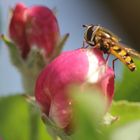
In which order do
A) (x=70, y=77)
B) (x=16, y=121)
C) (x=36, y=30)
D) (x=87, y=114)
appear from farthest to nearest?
(x=36, y=30), (x=16, y=121), (x=70, y=77), (x=87, y=114)

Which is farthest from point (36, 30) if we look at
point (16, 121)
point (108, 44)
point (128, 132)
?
point (128, 132)

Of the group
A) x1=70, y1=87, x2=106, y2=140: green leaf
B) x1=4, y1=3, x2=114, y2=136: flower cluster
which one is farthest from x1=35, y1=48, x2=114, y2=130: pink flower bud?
x1=70, y1=87, x2=106, y2=140: green leaf

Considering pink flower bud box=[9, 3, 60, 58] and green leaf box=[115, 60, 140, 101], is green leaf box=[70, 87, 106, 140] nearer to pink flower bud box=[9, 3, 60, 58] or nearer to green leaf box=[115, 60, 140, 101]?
green leaf box=[115, 60, 140, 101]

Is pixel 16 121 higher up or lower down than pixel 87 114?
lower down

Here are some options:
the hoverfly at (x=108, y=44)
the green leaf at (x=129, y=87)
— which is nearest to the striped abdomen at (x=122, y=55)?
the hoverfly at (x=108, y=44)

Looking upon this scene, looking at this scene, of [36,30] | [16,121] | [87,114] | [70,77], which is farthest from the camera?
Answer: [36,30]

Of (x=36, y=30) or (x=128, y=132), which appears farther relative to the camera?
(x=36, y=30)

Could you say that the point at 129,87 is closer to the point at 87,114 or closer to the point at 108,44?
the point at 108,44

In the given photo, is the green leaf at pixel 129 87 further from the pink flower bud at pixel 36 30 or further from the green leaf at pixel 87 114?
the green leaf at pixel 87 114
